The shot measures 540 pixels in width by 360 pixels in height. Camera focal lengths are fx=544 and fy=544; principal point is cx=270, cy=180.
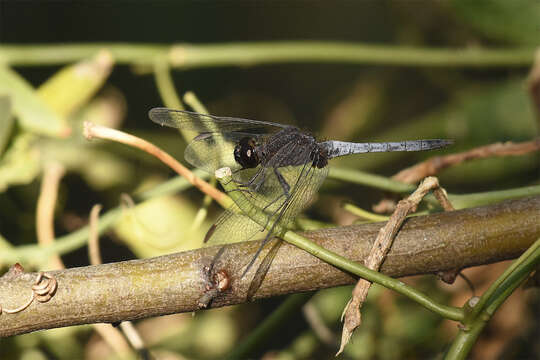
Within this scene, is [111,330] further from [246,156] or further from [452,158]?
[452,158]

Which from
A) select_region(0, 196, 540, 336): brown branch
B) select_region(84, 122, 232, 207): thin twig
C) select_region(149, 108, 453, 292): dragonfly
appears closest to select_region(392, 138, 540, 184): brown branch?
select_region(149, 108, 453, 292): dragonfly

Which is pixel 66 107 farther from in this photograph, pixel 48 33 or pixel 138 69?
pixel 48 33

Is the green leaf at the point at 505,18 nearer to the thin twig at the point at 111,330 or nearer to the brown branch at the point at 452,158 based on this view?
the brown branch at the point at 452,158

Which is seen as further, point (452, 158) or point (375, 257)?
point (452, 158)

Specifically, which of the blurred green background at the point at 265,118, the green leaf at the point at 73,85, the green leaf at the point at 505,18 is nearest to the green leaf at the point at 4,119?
the blurred green background at the point at 265,118

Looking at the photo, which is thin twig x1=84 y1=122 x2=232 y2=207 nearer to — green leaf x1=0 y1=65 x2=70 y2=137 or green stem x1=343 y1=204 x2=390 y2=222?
green stem x1=343 y1=204 x2=390 y2=222

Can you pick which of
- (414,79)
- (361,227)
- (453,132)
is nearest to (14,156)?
(361,227)

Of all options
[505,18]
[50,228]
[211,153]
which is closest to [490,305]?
[211,153]
